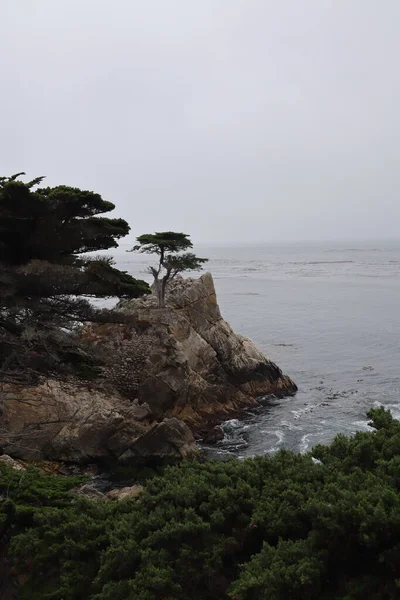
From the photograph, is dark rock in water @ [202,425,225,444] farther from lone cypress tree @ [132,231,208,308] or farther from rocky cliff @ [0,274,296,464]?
lone cypress tree @ [132,231,208,308]

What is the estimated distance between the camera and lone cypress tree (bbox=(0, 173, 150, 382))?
30.1 feet

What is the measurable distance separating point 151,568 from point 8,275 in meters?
5.90

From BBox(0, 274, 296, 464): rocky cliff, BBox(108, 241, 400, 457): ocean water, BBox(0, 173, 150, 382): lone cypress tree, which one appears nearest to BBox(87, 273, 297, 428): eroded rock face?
BBox(0, 274, 296, 464): rocky cliff

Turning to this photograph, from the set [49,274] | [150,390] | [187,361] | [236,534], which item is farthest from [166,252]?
[236,534]

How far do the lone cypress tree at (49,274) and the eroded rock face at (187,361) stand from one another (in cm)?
823

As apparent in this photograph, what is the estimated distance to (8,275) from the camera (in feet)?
30.3

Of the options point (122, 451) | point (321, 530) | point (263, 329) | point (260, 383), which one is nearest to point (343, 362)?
point (260, 383)

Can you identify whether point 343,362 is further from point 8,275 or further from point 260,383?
point 8,275

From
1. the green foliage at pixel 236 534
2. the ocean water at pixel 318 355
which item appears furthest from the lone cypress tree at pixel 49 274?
the ocean water at pixel 318 355

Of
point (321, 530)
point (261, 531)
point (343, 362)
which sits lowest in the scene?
point (343, 362)

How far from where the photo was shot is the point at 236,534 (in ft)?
20.6

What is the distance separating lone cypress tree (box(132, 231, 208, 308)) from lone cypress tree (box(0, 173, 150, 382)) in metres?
13.0

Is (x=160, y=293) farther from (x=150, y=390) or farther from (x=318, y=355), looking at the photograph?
(x=318, y=355)

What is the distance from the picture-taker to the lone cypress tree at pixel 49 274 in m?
9.18
